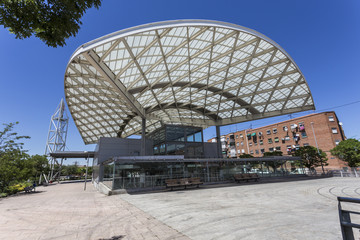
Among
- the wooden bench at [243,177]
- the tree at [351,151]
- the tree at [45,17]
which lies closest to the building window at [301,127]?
the tree at [351,151]

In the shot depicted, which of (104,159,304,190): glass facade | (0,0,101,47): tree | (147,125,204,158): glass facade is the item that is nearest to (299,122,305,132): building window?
(104,159,304,190): glass facade

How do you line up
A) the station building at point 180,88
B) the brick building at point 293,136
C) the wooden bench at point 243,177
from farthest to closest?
1. the brick building at point 293,136
2. the wooden bench at point 243,177
3. the station building at point 180,88

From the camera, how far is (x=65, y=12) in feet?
13.1

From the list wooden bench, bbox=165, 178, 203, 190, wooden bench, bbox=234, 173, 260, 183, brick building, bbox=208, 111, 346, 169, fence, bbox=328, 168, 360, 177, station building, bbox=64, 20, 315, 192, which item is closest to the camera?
wooden bench, bbox=165, 178, 203, 190

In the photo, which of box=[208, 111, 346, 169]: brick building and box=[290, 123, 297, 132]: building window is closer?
box=[208, 111, 346, 169]: brick building

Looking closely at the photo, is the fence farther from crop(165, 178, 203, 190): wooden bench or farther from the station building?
crop(165, 178, 203, 190): wooden bench

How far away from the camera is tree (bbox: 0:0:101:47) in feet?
12.0

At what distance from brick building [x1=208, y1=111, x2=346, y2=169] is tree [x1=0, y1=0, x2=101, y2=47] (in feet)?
159

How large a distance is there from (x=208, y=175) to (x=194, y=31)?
52.0 feet

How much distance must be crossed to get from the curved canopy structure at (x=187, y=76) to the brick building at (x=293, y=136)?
1786 centimetres

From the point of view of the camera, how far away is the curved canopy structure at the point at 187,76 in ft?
54.7

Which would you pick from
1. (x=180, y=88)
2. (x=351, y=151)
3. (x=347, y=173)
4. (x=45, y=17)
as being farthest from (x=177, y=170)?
(x=351, y=151)

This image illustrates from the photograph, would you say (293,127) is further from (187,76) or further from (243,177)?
(187,76)

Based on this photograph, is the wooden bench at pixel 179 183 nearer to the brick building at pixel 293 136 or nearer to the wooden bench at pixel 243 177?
the wooden bench at pixel 243 177
